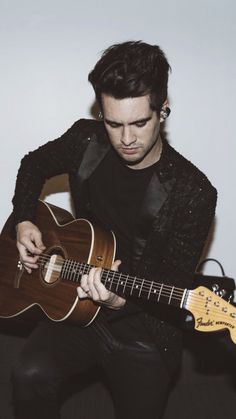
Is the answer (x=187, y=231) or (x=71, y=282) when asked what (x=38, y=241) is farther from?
(x=187, y=231)

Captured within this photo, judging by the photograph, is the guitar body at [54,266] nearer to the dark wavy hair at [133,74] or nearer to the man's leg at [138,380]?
the man's leg at [138,380]

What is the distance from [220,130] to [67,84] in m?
0.94

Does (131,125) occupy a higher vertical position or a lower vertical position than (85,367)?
higher

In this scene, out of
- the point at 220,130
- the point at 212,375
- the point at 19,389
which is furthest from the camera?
the point at 220,130

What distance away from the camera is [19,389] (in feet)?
6.17

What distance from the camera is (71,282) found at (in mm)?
2018

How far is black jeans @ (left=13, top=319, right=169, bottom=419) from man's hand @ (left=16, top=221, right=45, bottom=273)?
0.31 metres

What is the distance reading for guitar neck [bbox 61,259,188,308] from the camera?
168cm

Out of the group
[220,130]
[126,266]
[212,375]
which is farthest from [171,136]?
[212,375]

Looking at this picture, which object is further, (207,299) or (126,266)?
(126,266)

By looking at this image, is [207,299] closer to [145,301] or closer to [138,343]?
[138,343]

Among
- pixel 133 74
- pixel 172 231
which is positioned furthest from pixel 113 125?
pixel 172 231

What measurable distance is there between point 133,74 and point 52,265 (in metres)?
0.86

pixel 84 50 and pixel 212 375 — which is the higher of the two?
pixel 84 50
